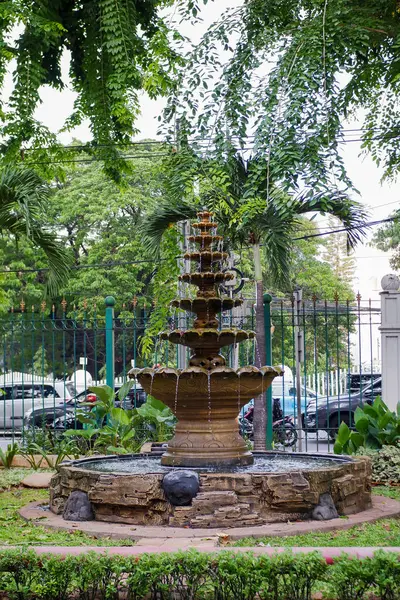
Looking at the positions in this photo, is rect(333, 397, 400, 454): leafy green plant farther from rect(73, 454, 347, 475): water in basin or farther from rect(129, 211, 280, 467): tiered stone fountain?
rect(129, 211, 280, 467): tiered stone fountain

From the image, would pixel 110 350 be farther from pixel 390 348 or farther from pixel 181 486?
pixel 181 486

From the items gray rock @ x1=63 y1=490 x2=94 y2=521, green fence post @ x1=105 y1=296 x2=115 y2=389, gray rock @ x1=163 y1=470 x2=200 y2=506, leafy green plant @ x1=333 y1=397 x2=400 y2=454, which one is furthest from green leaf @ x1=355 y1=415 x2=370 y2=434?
gray rock @ x1=63 y1=490 x2=94 y2=521

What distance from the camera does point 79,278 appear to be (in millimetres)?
29984

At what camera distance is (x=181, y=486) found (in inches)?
260

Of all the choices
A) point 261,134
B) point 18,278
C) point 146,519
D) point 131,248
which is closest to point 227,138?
point 261,134

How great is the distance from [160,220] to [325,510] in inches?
312

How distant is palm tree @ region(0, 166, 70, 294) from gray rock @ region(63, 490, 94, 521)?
372 cm

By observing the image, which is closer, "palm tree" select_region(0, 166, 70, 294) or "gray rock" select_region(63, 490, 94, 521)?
"gray rock" select_region(63, 490, 94, 521)

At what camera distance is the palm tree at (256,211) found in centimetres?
1157

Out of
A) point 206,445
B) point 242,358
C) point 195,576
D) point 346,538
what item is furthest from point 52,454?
point 242,358

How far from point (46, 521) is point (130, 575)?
292cm

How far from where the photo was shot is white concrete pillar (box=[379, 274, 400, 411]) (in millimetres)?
12305

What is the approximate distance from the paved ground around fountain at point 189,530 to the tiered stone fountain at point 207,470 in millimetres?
143

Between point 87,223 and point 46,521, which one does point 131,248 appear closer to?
point 87,223
